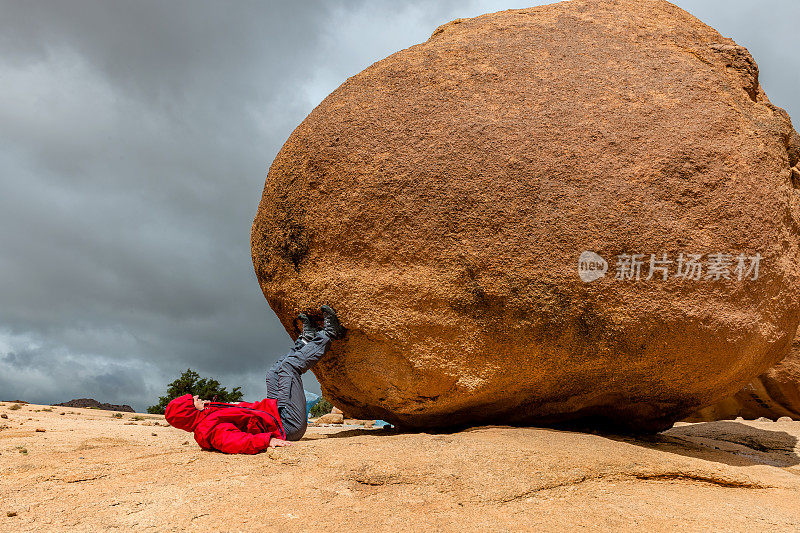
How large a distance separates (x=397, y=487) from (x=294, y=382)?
1505 mm

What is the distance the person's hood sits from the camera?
12.3 ft

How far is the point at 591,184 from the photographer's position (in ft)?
11.8

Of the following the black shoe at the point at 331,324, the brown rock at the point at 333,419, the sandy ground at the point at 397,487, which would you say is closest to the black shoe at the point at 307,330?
the black shoe at the point at 331,324

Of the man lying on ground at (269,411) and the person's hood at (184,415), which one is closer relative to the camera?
the man lying on ground at (269,411)

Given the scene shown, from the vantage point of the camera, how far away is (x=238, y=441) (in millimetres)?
3332

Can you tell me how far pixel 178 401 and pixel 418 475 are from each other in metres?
1.84

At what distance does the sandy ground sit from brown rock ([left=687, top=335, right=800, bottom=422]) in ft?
7.84

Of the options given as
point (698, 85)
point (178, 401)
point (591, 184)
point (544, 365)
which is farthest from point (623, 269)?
point (178, 401)

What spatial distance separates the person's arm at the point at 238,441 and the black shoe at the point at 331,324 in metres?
0.85

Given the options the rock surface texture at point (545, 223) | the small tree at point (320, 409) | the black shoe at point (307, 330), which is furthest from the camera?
the small tree at point (320, 409)

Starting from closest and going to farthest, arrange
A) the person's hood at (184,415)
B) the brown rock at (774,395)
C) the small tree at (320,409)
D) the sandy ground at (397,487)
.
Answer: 1. the sandy ground at (397,487)
2. the person's hood at (184,415)
3. the brown rock at (774,395)
4. the small tree at (320,409)

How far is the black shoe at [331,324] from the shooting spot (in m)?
4.03

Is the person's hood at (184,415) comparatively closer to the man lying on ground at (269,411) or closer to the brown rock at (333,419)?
the man lying on ground at (269,411)

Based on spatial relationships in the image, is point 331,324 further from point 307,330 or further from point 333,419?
point 333,419
